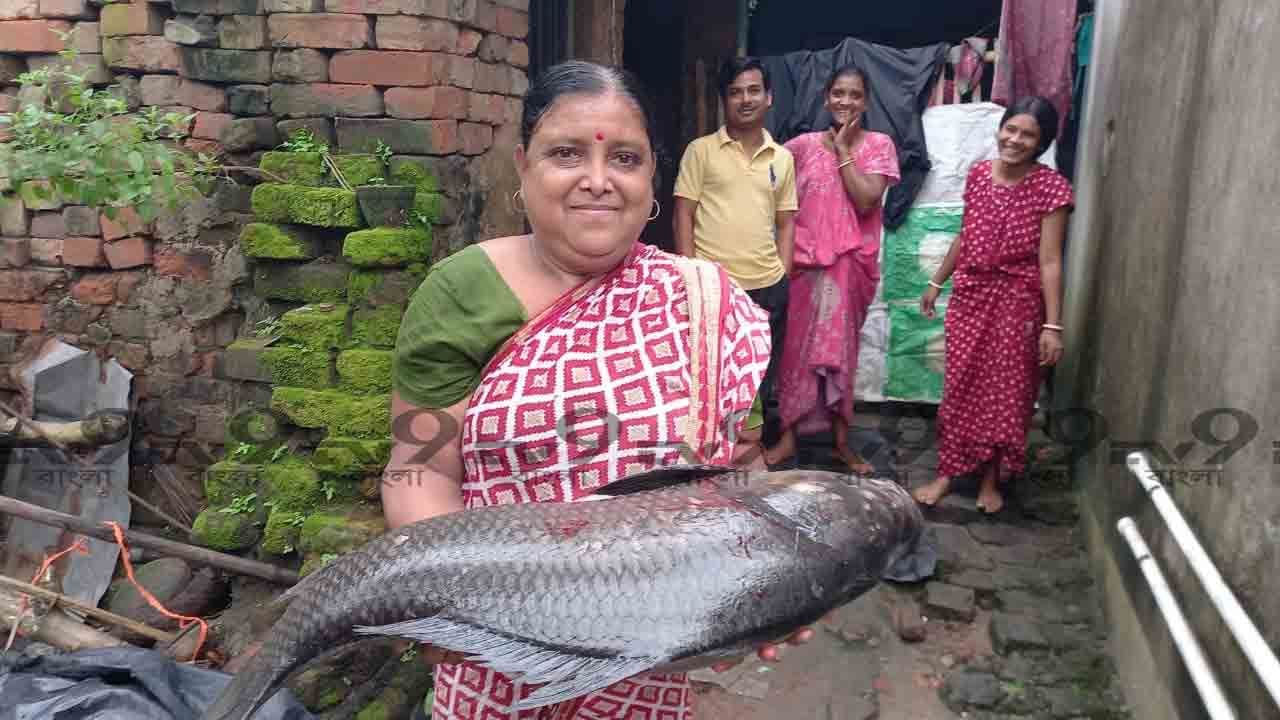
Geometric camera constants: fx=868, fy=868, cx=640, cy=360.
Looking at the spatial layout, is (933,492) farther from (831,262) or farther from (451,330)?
(451,330)

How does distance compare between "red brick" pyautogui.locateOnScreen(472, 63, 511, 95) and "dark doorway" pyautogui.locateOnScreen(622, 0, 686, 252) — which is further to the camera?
"dark doorway" pyautogui.locateOnScreen(622, 0, 686, 252)

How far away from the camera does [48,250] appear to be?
4.22 meters

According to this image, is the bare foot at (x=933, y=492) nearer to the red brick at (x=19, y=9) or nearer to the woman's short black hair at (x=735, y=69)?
the woman's short black hair at (x=735, y=69)

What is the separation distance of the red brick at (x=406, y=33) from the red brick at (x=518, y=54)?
21.5 inches

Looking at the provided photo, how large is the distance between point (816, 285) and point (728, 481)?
12.5 feet

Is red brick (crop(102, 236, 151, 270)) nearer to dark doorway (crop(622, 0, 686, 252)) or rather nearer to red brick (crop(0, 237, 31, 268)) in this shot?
red brick (crop(0, 237, 31, 268))

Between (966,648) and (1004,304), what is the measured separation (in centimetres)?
179

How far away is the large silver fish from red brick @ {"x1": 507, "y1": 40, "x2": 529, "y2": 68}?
287cm

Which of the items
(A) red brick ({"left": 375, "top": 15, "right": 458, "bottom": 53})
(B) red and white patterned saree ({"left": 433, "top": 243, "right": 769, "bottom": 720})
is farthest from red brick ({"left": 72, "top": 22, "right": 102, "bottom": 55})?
(B) red and white patterned saree ({"left": 433, "top": 243, "right": 769, "bottom": 720})

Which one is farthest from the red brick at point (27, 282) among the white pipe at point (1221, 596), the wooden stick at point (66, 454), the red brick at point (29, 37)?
the white pipe at point (1221, 596)

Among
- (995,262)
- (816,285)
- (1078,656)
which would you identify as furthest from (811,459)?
(1078,656)

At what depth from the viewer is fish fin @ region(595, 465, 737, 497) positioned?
5.01ft

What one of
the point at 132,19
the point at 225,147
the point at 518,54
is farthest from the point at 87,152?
the point at 518,54

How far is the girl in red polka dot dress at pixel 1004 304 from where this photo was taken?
176 inches
